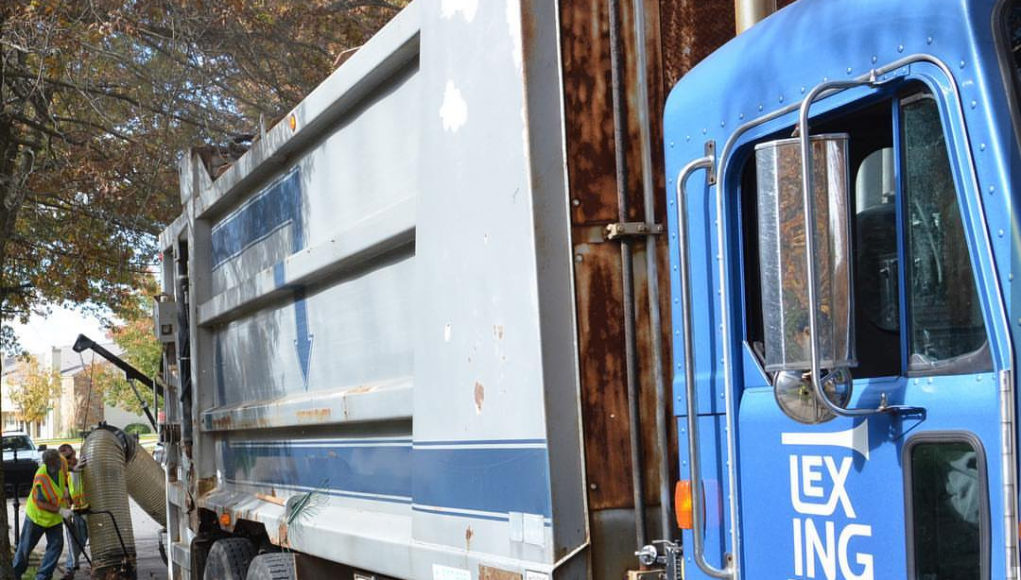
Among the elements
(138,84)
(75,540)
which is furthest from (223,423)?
(75,540)

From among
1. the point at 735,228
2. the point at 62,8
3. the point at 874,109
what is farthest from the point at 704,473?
the point at 62,8

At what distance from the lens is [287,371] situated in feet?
19.6

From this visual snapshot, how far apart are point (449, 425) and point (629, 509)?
0.76 meters

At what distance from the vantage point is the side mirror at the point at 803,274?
Result: 221 centimetres

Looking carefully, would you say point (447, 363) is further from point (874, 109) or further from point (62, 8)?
point (62, 8)

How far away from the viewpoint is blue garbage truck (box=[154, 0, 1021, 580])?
224cm

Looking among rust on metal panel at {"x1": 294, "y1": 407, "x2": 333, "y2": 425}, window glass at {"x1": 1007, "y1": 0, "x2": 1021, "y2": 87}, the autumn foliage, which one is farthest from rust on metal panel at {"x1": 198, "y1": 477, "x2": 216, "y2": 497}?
window glass at {"x1": 1007, "y1": 0, "x2": 1021, "y2": 87}

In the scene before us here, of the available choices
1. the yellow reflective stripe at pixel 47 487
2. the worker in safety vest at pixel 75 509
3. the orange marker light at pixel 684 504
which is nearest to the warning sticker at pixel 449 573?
the orange marker light at pixel 684 504

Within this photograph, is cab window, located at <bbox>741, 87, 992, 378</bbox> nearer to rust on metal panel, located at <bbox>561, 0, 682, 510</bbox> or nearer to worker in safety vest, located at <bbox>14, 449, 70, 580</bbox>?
rust on metal panel, located at <bbox>561, 0, 682, 510</bbox>

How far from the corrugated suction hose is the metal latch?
9.14m

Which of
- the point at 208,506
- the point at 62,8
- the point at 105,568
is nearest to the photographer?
the point at 208,506

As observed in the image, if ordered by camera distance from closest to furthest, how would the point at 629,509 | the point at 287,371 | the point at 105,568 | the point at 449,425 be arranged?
the point at 629,509, the point at 449,425, the point at 287,371, the point at 105,568

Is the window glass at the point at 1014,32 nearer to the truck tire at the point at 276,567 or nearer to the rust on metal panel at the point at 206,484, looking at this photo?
the truck tire at the point at 276,567

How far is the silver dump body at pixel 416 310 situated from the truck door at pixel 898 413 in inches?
35.1
